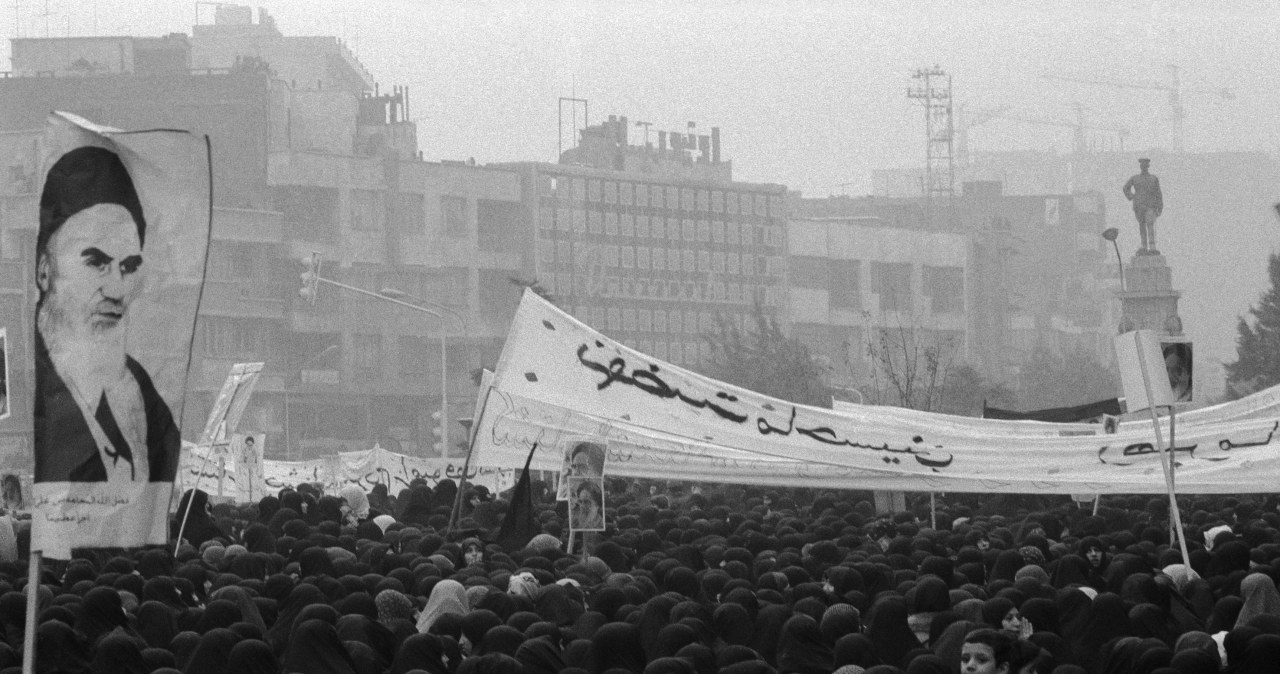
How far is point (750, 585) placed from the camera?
42.8ft

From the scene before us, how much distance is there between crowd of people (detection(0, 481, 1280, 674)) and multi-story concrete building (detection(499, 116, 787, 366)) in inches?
2687

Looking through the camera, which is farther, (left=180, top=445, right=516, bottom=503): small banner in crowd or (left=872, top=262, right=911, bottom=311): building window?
(left=872, top=262, right=911, bottom=311): building window

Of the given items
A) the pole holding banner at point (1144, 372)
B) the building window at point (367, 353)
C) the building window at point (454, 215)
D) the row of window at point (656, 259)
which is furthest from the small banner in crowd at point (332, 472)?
the row of window at point (656, 259)

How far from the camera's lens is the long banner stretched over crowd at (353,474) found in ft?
85.4

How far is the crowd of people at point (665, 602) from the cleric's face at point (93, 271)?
8.31 feet

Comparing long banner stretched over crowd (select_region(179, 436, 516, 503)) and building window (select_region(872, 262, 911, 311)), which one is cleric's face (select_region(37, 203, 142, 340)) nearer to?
long banner stretched over crowd (select_region(179, 436, 516, 503))

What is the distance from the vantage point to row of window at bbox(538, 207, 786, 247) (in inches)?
3408

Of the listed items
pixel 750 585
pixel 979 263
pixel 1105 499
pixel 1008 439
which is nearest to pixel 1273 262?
pixel 1105 499

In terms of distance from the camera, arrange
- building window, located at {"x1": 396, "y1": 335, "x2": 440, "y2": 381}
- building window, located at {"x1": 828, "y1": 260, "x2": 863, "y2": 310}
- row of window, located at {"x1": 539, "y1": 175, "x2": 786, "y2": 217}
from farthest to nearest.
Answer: building window, located at {"x1": 828, "y1": 260, "x2": 863, "y2": 310} → row of window, located at {"x1": 539, "y1": 175, "x2": 786, "y2": 217} → building window, located at {"x1": 396, "y1": 335, "x2": 440, "y2": 381}

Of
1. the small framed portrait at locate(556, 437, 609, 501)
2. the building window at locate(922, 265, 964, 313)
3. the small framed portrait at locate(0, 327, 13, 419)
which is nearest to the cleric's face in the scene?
the small framed portrait at locate(556, 437, 609, 501)

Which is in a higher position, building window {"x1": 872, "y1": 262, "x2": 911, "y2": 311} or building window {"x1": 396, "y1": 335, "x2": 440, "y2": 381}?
building window {"x1": 872, "y1": 262, "x2": 911, "y2": 311}

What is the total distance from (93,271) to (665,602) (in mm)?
4546

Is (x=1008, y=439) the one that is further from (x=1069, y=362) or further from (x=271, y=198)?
(x=1069, y=362)

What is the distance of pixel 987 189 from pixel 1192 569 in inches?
4093
